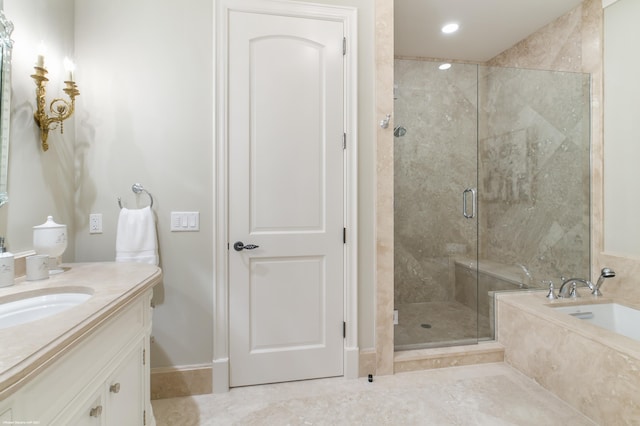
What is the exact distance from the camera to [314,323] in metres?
2.19

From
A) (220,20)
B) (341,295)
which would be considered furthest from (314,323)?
(220,20)

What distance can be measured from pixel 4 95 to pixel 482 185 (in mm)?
3246

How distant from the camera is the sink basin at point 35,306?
110 centimetres

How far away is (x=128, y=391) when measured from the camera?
1.29 meters

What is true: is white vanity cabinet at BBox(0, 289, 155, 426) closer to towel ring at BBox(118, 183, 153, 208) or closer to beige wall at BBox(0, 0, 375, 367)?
beige wall at BBox(0, 0, 375, 367)

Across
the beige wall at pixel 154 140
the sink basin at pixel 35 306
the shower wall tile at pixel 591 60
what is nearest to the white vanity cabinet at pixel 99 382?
the sink basin at pixel 35 306

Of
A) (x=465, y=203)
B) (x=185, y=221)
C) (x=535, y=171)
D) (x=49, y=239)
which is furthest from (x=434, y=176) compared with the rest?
(x=49, y=239)

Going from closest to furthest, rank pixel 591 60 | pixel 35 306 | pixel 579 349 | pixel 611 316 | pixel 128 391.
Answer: pixel 35 306 → pixel 128 391 → pixel 579 349 → pixel 611 316 → pixel 591 60

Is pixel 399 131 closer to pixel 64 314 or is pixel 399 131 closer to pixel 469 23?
pixel 469 23

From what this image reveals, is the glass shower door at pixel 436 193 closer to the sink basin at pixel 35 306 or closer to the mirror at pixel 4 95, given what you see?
the sink basin at pixel 35 306

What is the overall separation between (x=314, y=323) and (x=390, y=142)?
51.5 inches

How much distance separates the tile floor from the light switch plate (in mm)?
1021

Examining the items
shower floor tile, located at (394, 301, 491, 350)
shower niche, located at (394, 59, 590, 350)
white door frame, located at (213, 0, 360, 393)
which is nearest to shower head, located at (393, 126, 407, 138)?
shower niche, located at (394, 59, 590, 350)

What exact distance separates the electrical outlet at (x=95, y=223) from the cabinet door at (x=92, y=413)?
1.17 meters
